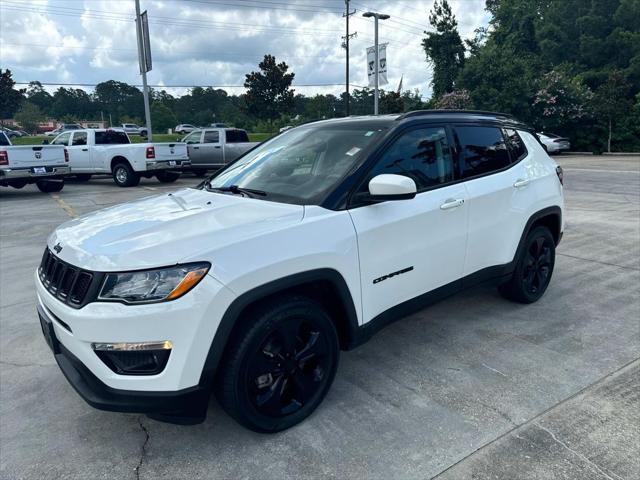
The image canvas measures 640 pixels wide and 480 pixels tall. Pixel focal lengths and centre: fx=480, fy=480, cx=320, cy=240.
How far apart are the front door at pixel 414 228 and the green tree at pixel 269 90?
38.7 m

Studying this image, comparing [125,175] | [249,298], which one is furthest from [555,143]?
[249,298]

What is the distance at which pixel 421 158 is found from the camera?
339 cm

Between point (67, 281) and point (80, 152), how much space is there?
15507 millimetres

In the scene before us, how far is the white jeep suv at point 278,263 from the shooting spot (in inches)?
87.4

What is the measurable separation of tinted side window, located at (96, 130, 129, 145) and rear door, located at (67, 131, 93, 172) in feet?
1.48

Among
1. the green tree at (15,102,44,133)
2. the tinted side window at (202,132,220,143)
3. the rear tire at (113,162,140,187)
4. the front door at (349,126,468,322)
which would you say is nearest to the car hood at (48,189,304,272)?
the front door at (349,126,468,322)

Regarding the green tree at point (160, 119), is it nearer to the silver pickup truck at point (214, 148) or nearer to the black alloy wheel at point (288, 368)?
the silver pickup truck at point (214, 148)

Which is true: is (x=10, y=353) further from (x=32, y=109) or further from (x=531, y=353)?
(x=32, y=109)

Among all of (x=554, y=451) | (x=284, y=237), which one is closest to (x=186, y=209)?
(x=284, y=237)

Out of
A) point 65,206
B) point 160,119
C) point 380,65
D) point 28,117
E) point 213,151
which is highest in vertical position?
point 28,117

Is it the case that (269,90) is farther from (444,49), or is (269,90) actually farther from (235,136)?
(235,136)

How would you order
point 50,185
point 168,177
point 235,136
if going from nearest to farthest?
point 50,185 → point 168,177 → point 235,136

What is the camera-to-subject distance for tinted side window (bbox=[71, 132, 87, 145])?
16.0 m

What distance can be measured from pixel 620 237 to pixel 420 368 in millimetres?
5295
